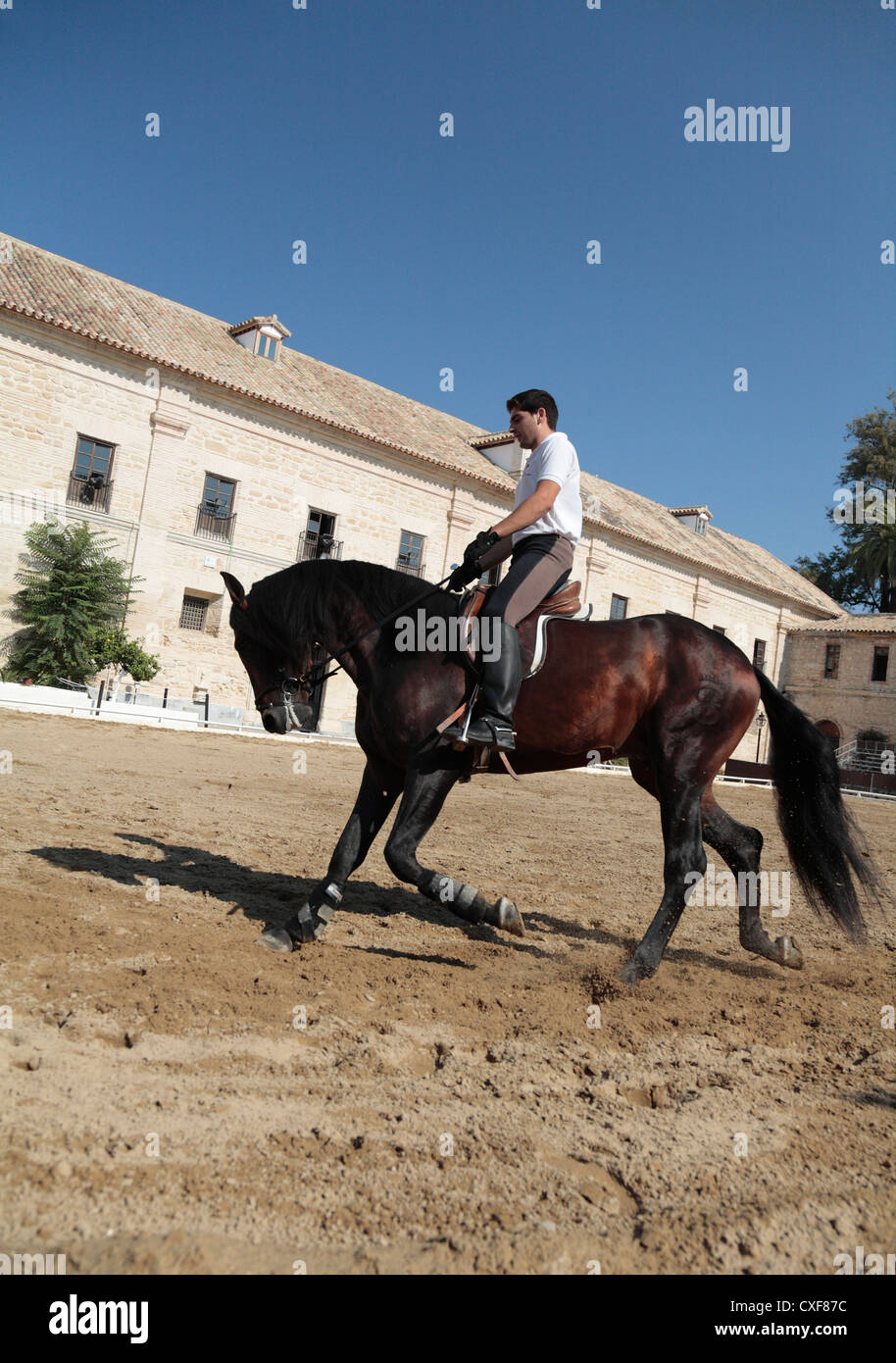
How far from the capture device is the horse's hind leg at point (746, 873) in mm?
5090

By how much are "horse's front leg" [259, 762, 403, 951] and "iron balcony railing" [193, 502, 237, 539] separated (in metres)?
23.5

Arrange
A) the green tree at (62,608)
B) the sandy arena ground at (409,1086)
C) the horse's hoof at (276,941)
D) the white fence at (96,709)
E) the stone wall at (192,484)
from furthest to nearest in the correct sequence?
the stone wall at (192,484), the green tree at (62,608), the white fence at (96,709), the horse's hoof at (276,941), the sandy arena ground at (409,1086)

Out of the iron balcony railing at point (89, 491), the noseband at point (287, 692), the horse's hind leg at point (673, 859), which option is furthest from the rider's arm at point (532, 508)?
the iron balcony railing at point (89, 491)

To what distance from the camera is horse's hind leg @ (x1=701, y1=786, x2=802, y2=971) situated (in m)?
5.09

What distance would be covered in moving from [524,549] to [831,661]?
150 feet

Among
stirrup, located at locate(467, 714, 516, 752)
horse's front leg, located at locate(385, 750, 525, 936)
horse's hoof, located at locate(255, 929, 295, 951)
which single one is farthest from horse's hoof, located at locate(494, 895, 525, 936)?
horse's hoof, located at locate(255, 929, 295, 951)

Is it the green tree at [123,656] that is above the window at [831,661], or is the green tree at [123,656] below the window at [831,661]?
below

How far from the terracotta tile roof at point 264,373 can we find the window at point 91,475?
9.68 ft

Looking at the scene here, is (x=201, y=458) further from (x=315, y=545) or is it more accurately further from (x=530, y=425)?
(x=530, y=425)

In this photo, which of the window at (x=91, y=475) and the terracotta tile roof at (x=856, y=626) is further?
the terracotta tile roof at (x=856, y=626)

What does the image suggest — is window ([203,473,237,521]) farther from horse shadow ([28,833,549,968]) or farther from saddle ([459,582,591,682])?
saddle ([459,582,591,682])

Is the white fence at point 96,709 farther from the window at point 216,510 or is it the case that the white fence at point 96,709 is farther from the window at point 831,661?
the window at point 831,661

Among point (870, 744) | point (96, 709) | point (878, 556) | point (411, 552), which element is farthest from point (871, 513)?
point (96, 709)

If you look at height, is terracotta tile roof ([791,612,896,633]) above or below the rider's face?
above
